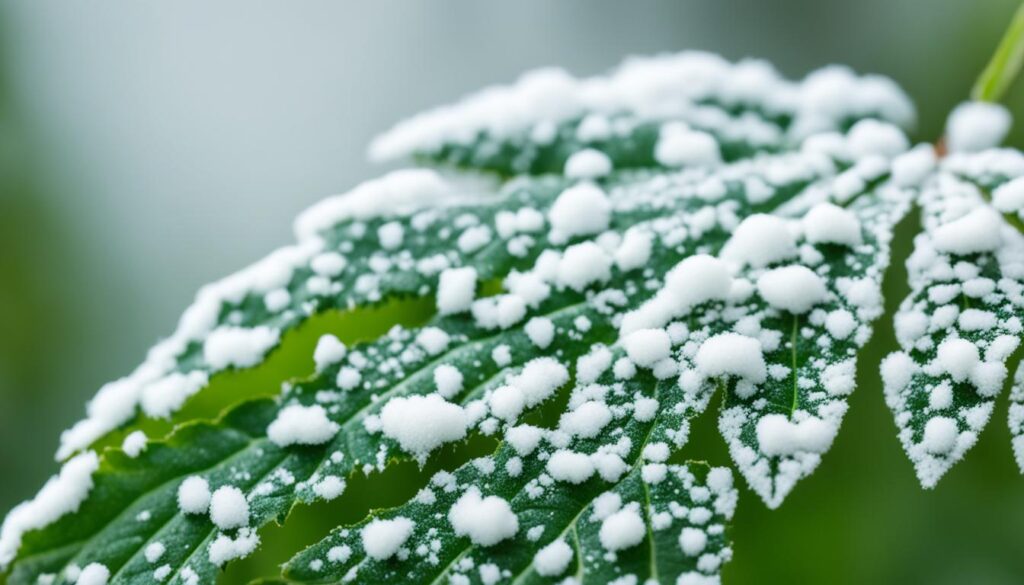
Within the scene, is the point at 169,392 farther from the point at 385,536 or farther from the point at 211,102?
the point at 211,102

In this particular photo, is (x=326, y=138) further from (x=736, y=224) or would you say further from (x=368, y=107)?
(x=736, y=224)

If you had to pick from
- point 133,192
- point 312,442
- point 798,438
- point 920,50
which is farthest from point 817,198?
point 133,192

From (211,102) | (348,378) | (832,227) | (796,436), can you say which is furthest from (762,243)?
(211,102)

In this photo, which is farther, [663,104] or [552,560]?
[663,104]

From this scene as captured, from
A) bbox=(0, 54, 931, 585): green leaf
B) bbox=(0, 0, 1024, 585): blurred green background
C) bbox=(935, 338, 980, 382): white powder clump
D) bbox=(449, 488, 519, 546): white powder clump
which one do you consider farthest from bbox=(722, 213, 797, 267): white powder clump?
bbox=(0, 0, 1024, 585): blurred green background

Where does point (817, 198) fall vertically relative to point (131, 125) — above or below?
below

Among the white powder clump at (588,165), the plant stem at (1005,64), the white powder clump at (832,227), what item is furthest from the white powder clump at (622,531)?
the plant stem at (1005,64)

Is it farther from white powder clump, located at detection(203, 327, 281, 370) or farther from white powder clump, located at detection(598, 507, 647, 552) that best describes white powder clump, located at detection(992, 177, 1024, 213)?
white powder clump, located at detection(203, 327, 281, 370)
